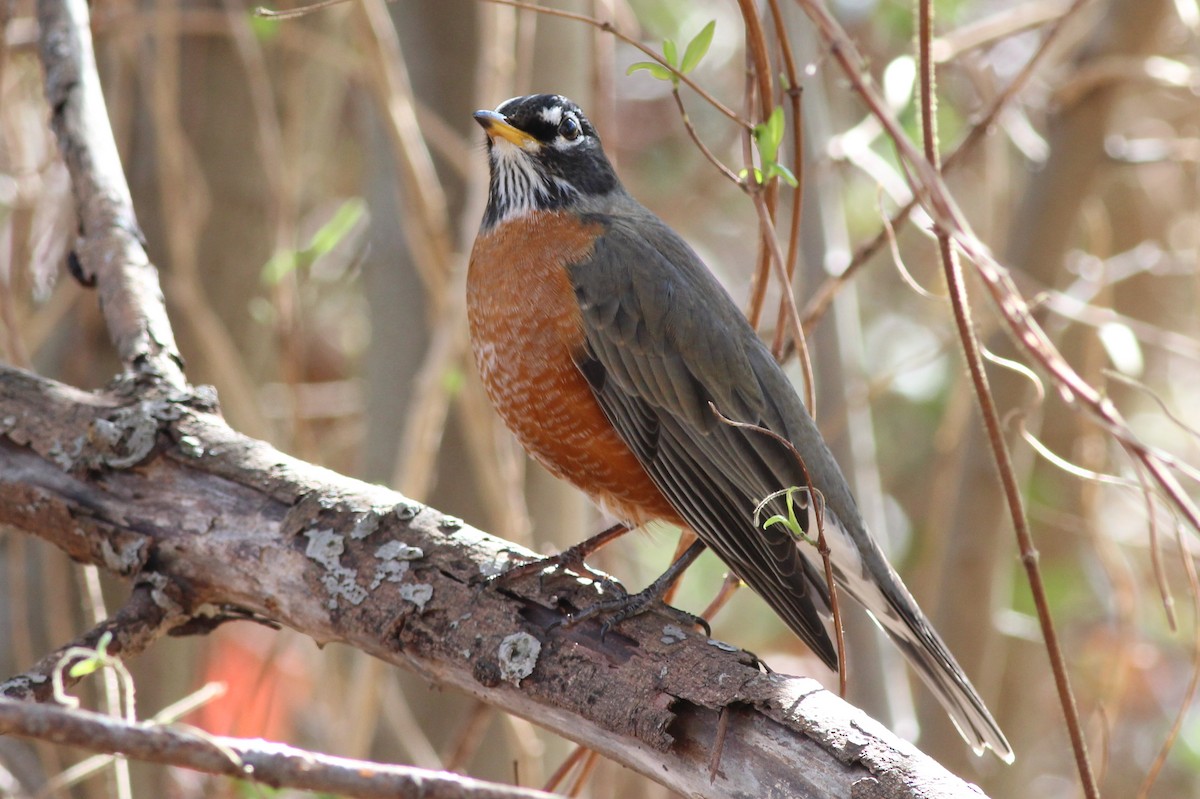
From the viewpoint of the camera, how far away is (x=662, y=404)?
2.61 m

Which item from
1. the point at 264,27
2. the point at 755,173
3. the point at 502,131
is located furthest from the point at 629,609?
the point at 264,27

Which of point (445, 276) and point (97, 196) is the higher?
point (445, 276)

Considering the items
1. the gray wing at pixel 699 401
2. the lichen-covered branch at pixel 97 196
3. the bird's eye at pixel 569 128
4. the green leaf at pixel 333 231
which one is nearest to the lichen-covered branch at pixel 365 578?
the lichen-covered branch at pixel 97 196

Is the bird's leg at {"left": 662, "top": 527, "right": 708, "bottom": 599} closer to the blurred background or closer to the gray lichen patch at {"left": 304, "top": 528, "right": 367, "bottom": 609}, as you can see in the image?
the blurred background

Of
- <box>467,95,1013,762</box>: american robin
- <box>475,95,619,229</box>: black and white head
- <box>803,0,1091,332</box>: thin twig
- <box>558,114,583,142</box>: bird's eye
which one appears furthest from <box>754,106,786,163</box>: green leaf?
<box>558,114,583,142</box>: bird's eye

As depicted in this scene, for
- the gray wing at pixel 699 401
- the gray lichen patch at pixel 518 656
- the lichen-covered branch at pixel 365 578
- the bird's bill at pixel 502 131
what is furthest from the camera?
the bird's bill at pixel 502 131

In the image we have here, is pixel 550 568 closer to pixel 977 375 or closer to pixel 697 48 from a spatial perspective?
pixel 977 375

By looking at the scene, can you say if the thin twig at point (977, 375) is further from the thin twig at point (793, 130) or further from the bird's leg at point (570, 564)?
the bird's leg at point (570, 564)

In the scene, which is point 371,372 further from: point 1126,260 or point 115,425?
point 1126,260

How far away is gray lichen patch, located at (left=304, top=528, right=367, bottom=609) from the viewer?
6.75 ft

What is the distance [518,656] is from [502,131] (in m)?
1.47

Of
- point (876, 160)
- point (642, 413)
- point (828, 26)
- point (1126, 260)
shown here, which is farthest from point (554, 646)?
point (1126, 260)

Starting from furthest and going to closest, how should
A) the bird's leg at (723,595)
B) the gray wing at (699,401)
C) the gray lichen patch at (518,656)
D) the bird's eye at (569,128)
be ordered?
1. the bird's eye at (569,128)
2. the gray wing at (699,401)
3. the bird's leg at (723,595)
4. the gray lichen patch at (518,656)

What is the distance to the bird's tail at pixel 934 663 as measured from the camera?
244 centimetres
